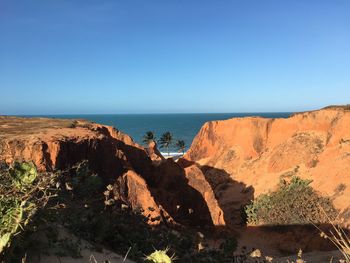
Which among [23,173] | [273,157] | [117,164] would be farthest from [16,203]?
[273,157]

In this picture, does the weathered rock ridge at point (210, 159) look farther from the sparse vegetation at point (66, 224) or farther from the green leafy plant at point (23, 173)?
the green leafy plant at point (23, 173)

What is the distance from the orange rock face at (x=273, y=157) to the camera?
29.5 m

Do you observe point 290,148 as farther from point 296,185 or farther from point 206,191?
point 206,191

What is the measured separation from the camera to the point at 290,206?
27.3m

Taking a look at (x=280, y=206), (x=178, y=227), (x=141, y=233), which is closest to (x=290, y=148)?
(x=280, y=206)

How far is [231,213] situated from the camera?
105ft

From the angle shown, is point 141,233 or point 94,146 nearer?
point 141,233

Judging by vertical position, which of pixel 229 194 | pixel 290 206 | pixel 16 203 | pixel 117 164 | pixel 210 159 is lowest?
pixel 229 194

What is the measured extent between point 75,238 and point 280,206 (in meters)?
22.8

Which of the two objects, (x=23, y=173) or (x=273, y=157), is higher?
(x=23, y=173)

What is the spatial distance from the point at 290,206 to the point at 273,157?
10.6 meters

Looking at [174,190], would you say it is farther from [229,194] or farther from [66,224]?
[66,224]

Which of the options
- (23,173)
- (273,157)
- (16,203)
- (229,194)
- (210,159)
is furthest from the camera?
(210,159)

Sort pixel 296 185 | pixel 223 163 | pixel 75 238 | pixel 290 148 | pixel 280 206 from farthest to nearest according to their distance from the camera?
pixel 223 163 < pixel 290 148 < pixel 296 185 < pixel 280 206 < pixel 75 238
